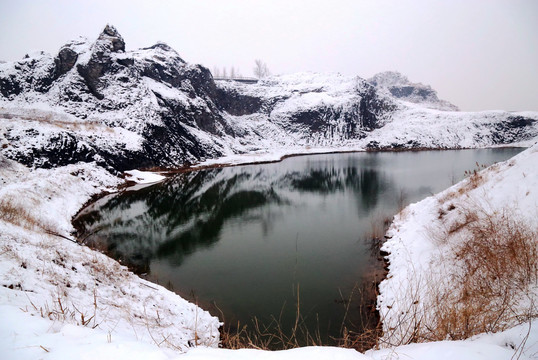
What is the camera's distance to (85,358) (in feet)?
7.07

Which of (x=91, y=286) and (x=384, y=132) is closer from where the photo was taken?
(x=91, y=286)

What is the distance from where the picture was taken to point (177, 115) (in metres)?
54.2

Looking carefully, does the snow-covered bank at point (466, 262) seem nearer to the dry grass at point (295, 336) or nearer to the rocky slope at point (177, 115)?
the dry grass at point (295, 336)

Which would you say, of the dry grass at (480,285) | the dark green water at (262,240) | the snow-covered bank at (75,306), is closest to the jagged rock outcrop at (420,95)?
the dark green water at (262,240)

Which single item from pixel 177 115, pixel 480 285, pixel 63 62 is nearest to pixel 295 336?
pixel 480 285

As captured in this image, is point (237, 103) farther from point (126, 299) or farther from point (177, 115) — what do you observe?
point (126, 299)

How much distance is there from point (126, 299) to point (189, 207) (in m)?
16.8

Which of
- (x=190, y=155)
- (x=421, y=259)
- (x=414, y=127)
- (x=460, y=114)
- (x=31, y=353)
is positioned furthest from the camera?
(x=460, y=114)

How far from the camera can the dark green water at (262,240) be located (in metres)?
9.78

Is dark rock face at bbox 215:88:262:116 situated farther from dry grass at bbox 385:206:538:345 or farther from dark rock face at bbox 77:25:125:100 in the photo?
dry grass at bbox 385:206:538:345

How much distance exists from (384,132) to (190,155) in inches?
2702

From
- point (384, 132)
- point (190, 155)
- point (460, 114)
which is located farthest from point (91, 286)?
point (460, 114)

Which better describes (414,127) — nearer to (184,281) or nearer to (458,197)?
(458,197)

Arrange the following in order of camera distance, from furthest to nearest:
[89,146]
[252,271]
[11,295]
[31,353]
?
[89,146] → [252,271] → [11,295] → [31,353]
